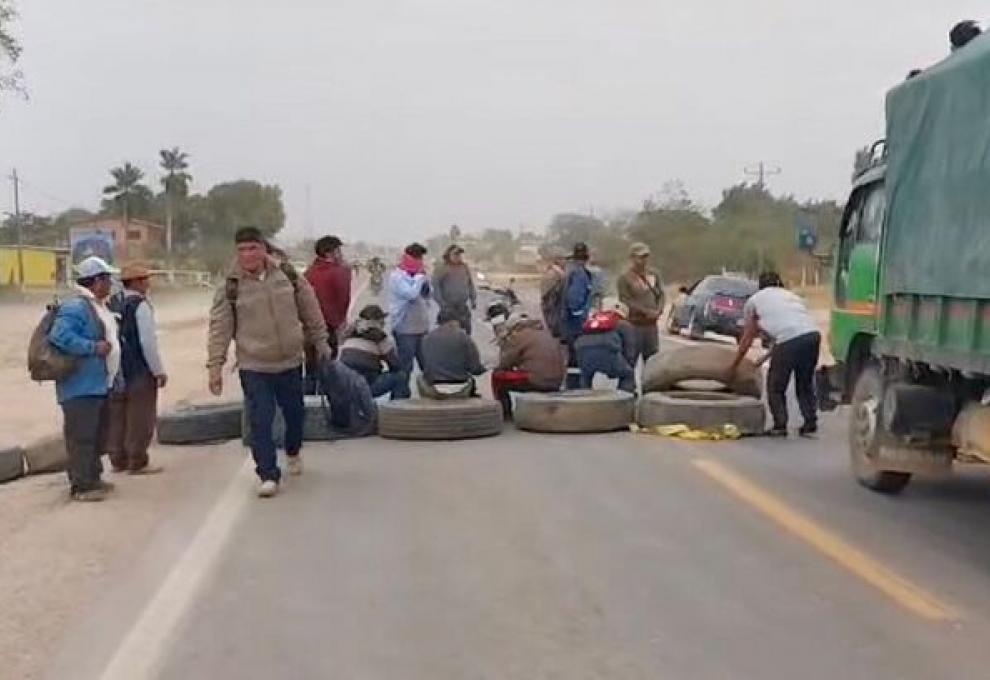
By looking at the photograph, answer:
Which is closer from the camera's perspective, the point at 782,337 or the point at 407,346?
the point at 782,337

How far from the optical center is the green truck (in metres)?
7.41

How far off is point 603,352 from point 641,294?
898mm

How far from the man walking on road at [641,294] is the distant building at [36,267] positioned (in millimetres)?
58810

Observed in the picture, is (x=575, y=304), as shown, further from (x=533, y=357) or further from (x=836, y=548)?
(x=836, y=548)

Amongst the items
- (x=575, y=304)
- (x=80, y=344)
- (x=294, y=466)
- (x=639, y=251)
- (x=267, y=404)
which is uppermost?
(x=639, y=251)

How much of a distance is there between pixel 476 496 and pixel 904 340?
308 centimetres

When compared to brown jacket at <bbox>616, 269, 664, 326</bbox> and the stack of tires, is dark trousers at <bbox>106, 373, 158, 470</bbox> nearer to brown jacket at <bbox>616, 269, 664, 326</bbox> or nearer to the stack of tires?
the stack of tires

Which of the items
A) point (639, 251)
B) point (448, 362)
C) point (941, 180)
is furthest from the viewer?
point (639, 251)

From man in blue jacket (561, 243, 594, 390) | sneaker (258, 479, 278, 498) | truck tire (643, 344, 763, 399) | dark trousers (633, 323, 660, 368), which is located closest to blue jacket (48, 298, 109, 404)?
sneaker (258, 479, 278, 498)

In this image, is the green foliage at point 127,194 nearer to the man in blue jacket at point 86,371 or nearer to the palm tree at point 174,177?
the palm tree at point 174,177

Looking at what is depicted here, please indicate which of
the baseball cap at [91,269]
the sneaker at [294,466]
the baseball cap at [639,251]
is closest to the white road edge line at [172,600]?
the sneaker at [294,466]

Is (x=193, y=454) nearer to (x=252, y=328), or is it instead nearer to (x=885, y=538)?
(x=252, y=328)

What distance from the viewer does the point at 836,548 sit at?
25.5 ft

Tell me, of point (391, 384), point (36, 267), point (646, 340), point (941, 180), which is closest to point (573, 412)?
point (391, 384)
